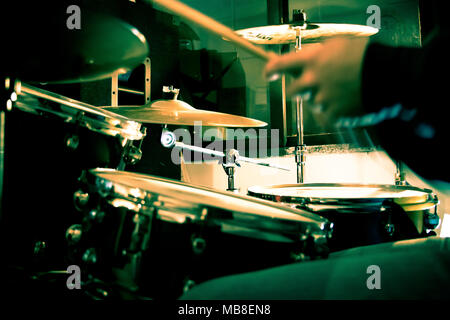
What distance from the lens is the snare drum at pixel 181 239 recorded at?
2.23 feet

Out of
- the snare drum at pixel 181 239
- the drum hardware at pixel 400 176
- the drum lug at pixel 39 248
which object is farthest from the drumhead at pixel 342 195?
the drum lug at pixel 39 248

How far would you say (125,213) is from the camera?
76 cm

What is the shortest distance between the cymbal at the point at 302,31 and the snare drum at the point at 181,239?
1.20 metres

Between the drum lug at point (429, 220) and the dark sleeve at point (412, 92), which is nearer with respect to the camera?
the dark sleeve at point (412, 92)

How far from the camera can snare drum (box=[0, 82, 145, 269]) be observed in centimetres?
88

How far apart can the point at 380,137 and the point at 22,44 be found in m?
0.63

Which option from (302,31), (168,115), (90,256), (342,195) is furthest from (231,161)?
(90,256)

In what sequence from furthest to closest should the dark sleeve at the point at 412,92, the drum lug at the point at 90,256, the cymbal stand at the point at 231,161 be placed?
the cymbal stand at the point at 231,161
the drum lug at the point at 90,256
the dark sleeve at the point at 412,92

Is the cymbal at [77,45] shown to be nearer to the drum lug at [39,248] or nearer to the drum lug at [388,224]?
the drum lug at [39,248]

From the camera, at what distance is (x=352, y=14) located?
2.34 m

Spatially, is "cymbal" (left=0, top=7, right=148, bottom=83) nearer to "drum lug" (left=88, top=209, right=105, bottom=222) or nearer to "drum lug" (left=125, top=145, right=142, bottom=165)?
"drum lug" (left=88, top=209, right=105, bottom=222)

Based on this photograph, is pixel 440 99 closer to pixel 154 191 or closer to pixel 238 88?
pixel 154 191

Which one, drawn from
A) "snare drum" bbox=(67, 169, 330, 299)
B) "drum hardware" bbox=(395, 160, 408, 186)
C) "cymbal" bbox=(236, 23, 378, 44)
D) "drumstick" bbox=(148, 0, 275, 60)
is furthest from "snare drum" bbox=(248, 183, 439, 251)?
"cymbal" bbox=(236, 23, 378, 44)
